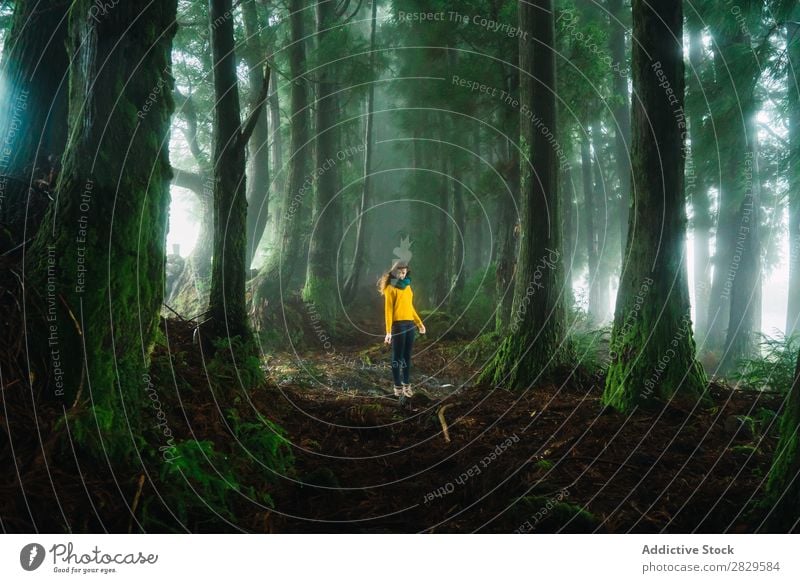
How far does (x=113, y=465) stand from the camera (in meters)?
2.80

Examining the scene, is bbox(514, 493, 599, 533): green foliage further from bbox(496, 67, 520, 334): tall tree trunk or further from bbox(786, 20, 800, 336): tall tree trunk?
bbox(496, 67, 520, 334): tall tree trunk

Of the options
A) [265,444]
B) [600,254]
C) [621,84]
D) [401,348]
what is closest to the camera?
[265,444]

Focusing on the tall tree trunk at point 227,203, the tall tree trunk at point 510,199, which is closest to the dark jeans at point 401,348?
the tall tree trunk at point 227,203

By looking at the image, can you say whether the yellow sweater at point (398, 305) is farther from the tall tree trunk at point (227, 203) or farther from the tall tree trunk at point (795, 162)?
the tall tree trunk at point (795, 162)

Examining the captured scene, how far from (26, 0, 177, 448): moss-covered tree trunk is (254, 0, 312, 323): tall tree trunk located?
900 cm

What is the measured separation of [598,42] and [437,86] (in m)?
4.48

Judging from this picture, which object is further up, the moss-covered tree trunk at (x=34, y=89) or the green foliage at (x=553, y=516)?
the moss-covered tree trunk at (x=34, y=89)

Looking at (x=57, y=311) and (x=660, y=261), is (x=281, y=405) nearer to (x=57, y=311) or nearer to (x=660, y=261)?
(x=57, y=311)

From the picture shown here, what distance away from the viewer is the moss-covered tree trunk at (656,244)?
5.08 metres

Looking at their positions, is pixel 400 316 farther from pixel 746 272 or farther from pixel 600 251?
Result: pixel 600 251

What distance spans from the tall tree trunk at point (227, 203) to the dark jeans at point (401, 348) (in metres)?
2.54

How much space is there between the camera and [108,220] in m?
3.12

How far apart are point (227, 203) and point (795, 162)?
858 cm

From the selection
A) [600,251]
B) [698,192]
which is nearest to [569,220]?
[600,251]
